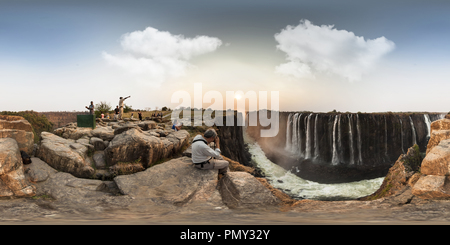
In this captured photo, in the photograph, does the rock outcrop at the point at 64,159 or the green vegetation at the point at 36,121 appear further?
the green vegetation at the point at 36,121

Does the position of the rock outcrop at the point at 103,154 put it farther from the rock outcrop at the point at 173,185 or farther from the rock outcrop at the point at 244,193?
the rock outcrop at the point at 244,193

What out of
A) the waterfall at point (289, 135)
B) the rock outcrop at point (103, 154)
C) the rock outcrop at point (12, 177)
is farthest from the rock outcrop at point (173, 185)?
the waterfall at point (289, 135)

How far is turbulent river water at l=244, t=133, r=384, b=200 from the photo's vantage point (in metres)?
23.0

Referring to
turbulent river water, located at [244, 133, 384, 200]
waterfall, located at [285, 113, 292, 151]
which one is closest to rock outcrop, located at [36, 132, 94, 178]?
turbulent river water, located at [244, 133, 384, 200]

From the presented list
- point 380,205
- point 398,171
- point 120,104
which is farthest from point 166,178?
point 120,104

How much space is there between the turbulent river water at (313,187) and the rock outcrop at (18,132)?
67.5ft

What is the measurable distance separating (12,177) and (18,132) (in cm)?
240

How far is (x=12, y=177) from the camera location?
5855mm

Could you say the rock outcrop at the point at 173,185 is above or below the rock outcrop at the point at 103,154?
below

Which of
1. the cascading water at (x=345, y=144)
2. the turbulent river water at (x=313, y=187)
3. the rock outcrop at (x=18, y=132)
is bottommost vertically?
the turbulent river water at (x=313, y=187)

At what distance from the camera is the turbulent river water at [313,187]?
23.0 m

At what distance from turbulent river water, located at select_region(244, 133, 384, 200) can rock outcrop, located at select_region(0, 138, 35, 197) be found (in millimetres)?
20779

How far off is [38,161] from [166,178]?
4192 millimetres

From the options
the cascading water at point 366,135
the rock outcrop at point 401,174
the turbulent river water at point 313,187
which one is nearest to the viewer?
the rock outcrop at point 401,174
